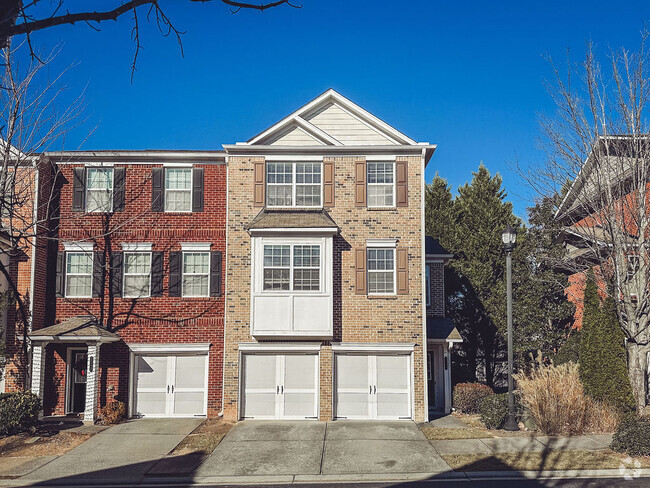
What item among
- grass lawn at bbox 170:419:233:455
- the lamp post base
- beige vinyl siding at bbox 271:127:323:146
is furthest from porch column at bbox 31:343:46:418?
the lamp post base

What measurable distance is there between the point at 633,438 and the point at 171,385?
13.4 metres

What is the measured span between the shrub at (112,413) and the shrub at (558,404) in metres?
12.1

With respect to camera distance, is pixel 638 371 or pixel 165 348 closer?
pixel 638 371

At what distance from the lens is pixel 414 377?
18031 millimetres

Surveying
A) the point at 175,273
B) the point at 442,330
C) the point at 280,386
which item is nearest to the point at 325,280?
the point at 280,386

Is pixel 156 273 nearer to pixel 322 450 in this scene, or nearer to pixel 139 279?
pixel 139 279

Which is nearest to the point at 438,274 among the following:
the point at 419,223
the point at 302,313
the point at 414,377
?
the point at 419,223

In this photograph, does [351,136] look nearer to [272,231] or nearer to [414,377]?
[272,231]

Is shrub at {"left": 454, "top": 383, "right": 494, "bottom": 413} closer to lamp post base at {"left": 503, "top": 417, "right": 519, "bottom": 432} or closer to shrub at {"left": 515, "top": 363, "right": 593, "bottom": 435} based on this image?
lamp post base at {"left": 503, "top": 417, "right": 519, "bottom": 432}

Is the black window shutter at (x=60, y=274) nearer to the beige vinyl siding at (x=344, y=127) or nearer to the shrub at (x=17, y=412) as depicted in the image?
the shrub at (x=17, y=412)

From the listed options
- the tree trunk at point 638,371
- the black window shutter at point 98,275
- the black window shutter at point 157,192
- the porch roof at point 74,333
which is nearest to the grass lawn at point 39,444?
the porch roof at point 74,333

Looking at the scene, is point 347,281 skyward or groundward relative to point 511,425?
skyward

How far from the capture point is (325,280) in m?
18.1

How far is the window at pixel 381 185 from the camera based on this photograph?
1902 cm
